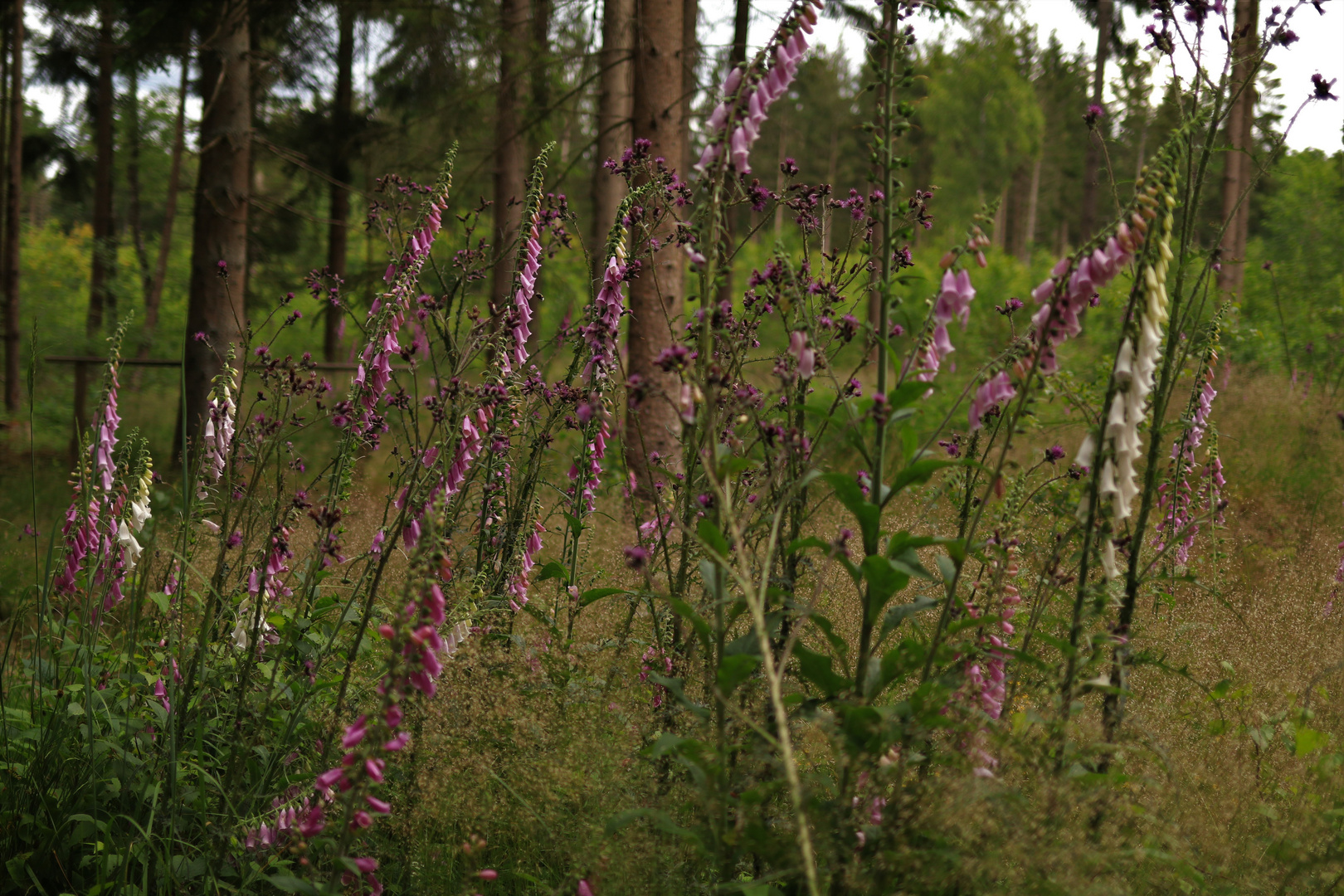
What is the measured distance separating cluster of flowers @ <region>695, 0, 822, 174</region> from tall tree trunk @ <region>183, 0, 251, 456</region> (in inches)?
276

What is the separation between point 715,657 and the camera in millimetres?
2590

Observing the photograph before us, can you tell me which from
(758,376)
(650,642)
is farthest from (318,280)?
(758,376)

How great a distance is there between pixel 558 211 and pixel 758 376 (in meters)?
10.9

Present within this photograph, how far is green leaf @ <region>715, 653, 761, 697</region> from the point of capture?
188cm

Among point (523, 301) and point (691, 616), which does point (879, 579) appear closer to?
point (691, 616)

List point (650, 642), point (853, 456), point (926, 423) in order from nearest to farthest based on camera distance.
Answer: point (650, 642) < point (853, 456) < point (926, 423)

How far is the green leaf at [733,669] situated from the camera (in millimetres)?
1885

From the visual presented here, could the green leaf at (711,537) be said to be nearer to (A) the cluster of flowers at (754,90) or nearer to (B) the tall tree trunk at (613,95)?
(A) the cluster of flowers at (754,90)

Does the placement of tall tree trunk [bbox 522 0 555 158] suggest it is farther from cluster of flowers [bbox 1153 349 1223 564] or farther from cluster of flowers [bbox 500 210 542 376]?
cluster of flowers [bbox 1153 349 1223 564]

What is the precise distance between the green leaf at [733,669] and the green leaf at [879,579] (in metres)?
0.30

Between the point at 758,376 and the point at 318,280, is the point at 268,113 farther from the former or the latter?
the point at 318,280

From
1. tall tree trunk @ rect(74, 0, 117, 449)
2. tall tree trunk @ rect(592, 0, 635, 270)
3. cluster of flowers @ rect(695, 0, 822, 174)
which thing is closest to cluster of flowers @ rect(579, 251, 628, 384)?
cluster of flowers @ rect(695, 0, 822, 174)

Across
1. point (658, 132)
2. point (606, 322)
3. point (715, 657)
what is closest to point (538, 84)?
point (658, 132)

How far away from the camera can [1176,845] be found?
1.74 meters
